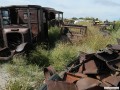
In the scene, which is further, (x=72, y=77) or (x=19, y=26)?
(x=19, y=26)

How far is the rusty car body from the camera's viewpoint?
8.97 meters

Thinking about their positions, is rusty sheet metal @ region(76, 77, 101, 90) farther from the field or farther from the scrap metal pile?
the field

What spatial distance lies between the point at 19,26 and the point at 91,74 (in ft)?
15.9

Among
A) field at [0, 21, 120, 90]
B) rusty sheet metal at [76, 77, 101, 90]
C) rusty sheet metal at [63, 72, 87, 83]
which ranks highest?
rusty sheet metal at [76, 77, 101, 90]

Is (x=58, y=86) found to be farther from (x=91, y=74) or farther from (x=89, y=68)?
(x=89, y=68)

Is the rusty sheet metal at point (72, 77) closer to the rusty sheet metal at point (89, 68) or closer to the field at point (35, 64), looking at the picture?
the rusty sheet metal at point (89, 68)

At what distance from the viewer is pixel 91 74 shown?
520 cm

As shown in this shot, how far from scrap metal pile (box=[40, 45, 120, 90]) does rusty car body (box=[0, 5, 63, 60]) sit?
11.3ft

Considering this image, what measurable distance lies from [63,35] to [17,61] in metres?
Result: 5.65

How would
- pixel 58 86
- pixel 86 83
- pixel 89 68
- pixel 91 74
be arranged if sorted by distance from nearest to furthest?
1. pixel 58 86
2. pixel 86 83
3. pixel 91 74
4. pixel 89 68

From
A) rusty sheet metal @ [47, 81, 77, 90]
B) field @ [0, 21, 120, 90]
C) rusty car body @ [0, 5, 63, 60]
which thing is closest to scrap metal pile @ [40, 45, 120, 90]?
rusty sheet metal @ [47, 81, 77, 90]

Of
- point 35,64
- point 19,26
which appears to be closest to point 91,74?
point 35,64

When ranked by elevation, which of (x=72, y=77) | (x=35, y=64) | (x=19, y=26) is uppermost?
(x=19, y=26)

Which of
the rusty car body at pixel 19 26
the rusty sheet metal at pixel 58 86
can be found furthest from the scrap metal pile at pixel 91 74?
the rusty car body at pixel 19 26
